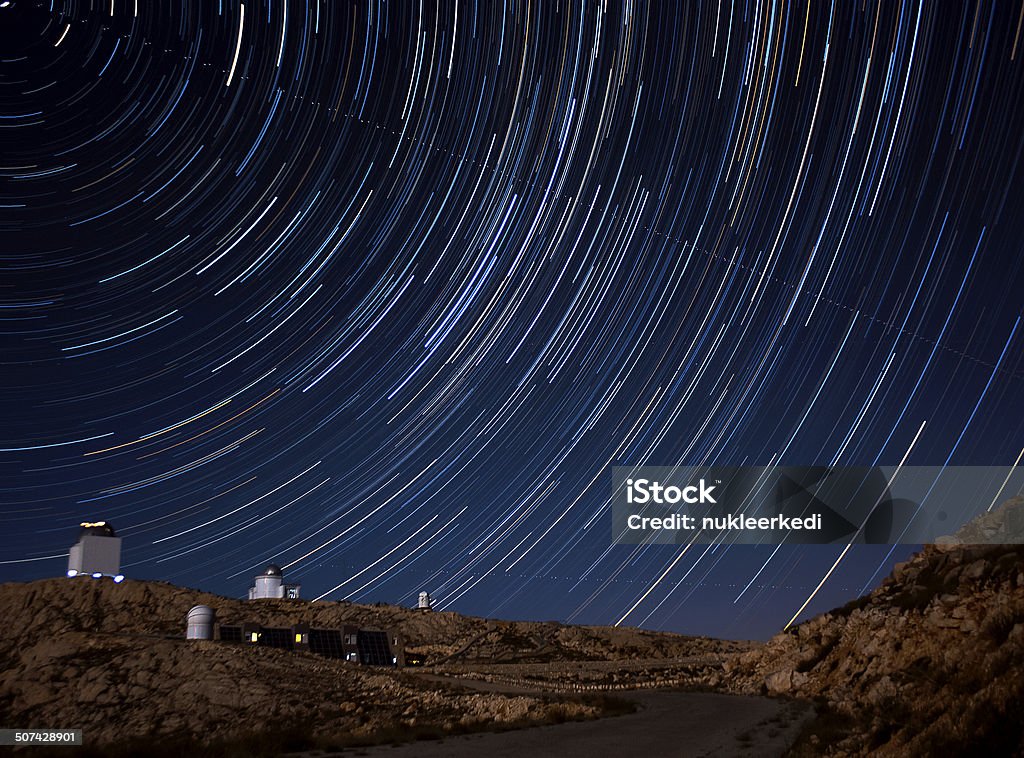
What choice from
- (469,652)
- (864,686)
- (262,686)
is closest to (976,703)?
(864,686)

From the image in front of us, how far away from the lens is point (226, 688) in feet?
122

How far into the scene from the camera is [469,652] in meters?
70.4

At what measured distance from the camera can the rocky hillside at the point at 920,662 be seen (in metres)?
10.1

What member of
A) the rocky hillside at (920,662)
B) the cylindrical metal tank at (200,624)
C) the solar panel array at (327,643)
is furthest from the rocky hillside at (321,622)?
the rocky hillside at (920,662)

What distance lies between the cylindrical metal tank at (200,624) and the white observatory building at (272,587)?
126 feet

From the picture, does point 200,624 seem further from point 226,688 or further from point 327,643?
point 226,688

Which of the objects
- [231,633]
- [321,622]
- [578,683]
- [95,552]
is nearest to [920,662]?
[578,683]

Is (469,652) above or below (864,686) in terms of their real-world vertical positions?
below

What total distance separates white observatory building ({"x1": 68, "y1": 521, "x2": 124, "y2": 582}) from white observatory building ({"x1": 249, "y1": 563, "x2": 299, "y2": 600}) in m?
14.7

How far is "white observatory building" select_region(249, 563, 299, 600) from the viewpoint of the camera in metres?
91.5

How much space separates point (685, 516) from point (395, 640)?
3925 centimetres

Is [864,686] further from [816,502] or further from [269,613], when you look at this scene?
Answer: [269,613]

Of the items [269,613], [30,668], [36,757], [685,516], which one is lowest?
[269,613]

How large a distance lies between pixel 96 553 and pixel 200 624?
42.3 m
